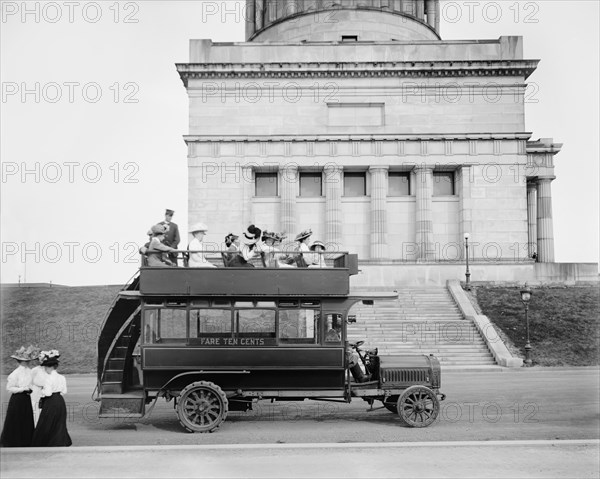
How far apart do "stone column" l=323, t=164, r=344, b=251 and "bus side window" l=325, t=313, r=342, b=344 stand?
3130cm

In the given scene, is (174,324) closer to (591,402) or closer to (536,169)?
(591,402)

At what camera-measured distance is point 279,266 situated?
14062 millimetres

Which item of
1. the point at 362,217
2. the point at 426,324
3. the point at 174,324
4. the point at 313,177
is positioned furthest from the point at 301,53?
the point at 174,324

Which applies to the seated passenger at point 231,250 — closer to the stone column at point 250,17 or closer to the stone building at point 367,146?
the stone building at point 367,146

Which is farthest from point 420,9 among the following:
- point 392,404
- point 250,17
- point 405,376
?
point 405,376

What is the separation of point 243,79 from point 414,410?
3524cm

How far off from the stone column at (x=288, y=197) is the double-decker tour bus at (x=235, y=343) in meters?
31.3

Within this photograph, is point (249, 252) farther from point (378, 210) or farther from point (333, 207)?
point (378, 210)

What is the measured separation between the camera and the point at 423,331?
100ft

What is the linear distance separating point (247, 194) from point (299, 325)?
105ft

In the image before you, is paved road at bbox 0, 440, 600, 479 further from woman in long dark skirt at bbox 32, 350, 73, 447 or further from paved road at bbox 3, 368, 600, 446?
paved road at bbox 3, 368, 600, 446

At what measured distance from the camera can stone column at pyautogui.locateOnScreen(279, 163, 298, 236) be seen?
45.2 metres

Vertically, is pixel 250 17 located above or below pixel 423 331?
above

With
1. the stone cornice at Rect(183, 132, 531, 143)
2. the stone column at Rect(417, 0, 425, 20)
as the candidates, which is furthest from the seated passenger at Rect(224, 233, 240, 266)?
the stone column at Rect(417, 0, 425, 20)
